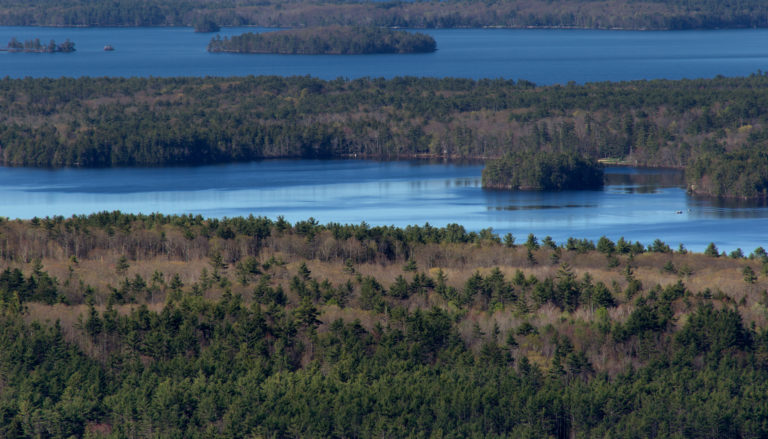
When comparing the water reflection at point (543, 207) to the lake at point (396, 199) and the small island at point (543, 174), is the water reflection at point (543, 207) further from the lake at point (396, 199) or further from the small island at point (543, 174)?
the small island at point (543, 174)

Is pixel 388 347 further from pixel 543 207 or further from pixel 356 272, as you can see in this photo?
pixel 543 207

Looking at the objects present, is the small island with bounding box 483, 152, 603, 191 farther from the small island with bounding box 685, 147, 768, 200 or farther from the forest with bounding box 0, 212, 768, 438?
the forest with bounding box 0, 212, 768, 438

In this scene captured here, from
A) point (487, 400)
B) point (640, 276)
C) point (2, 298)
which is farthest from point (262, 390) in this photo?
point (640, 276)

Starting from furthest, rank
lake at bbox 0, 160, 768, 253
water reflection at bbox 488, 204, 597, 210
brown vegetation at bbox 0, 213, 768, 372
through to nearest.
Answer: water reflection at bbox 488, 204, 597, 210
lake at bbox 0, 160, 768, 253
brown vegetation at bbox 0, 213, 768, 372

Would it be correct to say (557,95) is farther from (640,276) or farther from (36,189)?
(640,276)

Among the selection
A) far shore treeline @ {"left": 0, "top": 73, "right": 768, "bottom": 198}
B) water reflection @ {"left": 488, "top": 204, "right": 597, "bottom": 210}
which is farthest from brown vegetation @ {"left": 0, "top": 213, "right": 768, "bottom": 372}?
far shore treeline @ {"left": 0, "top": 73, "right": 768, "bottom": 198}

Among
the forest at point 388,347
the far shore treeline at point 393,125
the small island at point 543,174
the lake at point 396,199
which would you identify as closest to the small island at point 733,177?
the far shore treeline at point 393,125
